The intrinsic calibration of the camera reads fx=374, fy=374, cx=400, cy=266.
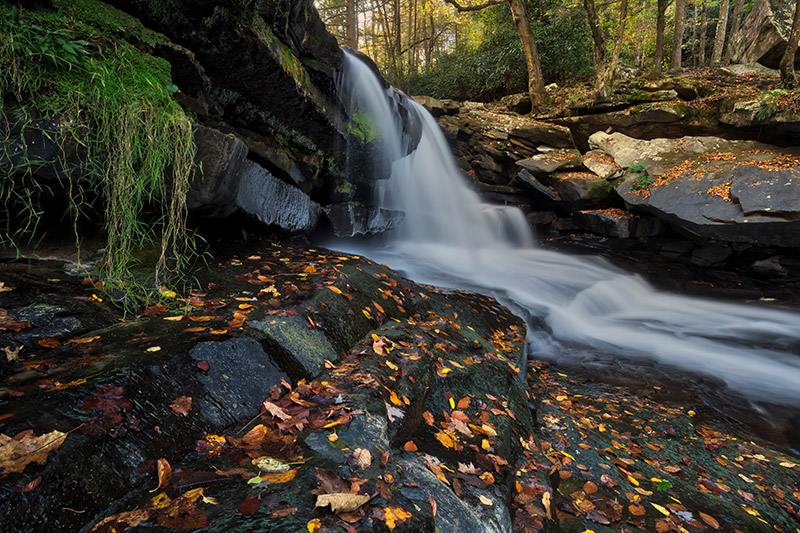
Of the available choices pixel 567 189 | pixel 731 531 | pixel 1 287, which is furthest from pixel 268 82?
pixel 567 189

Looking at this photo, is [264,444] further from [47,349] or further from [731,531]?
[731,531]

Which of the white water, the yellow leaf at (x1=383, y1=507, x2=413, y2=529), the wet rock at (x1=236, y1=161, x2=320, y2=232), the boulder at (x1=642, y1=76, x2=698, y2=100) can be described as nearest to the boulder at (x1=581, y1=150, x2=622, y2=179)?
the white water

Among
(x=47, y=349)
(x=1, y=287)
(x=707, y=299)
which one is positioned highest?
(x=1, y=287)

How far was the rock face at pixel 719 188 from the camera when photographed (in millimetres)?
8055

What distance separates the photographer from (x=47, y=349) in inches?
87.7

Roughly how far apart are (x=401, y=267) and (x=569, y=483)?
18.6ft

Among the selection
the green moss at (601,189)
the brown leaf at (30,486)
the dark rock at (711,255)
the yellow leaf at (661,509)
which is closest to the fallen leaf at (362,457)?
the brown leaf at (30,486)

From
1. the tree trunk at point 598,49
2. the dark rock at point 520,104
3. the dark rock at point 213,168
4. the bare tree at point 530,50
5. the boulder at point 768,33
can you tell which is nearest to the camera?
the dark rock at point 213,168

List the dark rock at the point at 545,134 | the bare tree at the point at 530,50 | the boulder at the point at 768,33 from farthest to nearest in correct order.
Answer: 1. the boulder at the point at 768,33
2. the bare tree at the point at 530,50
3. the dark rock at the point at 545,134

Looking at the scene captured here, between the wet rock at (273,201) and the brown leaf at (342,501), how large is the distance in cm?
433

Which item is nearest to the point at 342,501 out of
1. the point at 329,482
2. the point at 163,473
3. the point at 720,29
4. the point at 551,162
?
the point at 329,482

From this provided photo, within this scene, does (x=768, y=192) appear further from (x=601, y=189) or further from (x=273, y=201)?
(x=273, y=201)

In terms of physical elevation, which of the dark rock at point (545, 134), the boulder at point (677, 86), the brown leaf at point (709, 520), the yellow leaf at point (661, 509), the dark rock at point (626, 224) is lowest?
the brown leaf at point (709, 520)

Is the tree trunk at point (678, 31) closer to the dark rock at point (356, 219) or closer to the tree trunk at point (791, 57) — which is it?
the tree trunk at point (791, 57)
